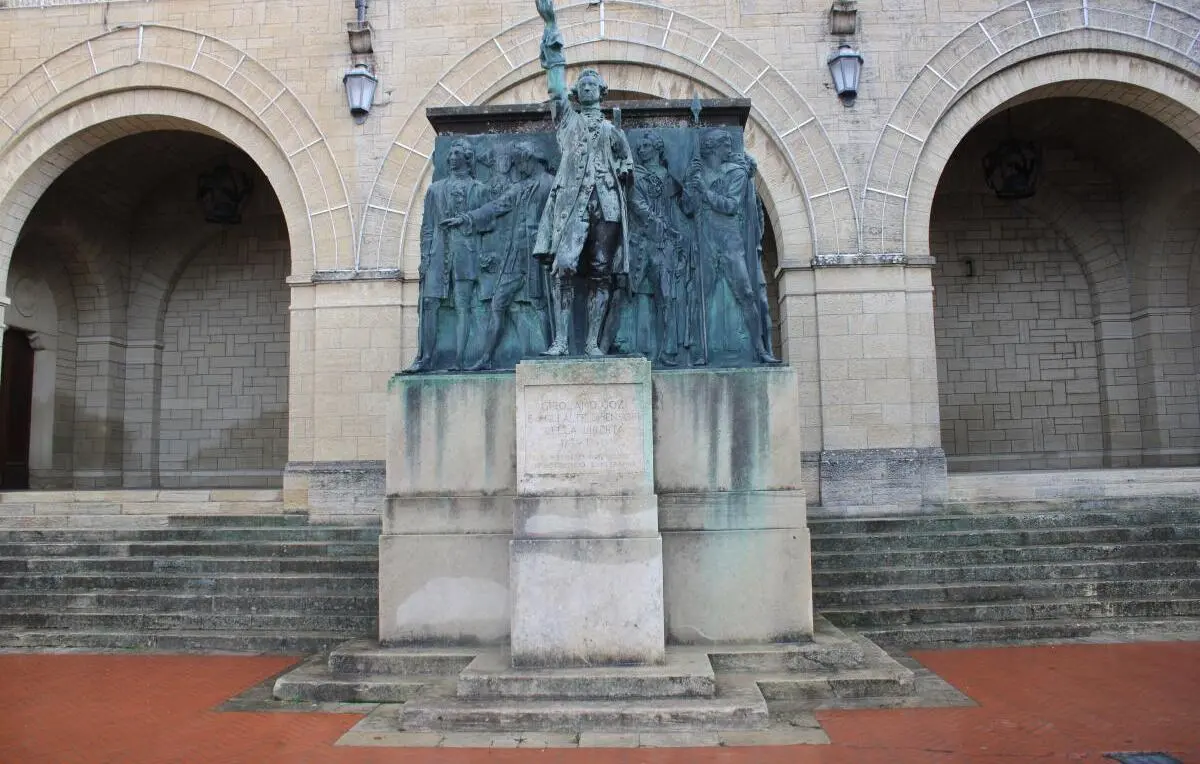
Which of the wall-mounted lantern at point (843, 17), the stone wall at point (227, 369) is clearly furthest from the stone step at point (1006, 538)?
the stone wall at point (227, 369)

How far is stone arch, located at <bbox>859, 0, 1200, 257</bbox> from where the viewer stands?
11.3 m

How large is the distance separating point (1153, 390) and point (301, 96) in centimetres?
1330

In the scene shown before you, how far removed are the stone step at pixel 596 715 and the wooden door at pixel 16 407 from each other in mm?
12441

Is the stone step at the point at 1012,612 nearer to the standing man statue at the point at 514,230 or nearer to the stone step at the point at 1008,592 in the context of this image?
the stone step at the point at 1008,592

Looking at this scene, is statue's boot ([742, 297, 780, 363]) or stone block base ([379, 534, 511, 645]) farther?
statue's boot ([742, 297, 780, 363])

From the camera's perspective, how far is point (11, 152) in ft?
39.6

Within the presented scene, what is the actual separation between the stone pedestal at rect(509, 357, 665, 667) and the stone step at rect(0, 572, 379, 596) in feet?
12.3

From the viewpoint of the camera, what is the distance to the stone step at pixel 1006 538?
926 centimetres

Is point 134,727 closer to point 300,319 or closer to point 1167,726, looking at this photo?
point 1167,726

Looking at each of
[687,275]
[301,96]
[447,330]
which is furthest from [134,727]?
[301,96]

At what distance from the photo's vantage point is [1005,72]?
1148 cm

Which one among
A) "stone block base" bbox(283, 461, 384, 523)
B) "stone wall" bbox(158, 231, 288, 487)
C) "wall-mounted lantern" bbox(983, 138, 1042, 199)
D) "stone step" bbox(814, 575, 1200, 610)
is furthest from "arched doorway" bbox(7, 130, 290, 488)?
"wall-mounted lantern" bbox(983, 138, 1042, 199)

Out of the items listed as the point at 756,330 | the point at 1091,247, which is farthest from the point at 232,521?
the point at 1091,247

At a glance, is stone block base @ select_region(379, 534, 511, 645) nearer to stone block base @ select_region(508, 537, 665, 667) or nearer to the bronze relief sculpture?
stone block base @ select_region(508, 537, 665, 667)
